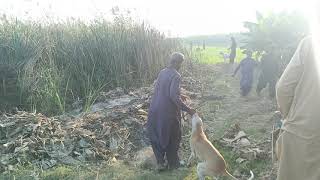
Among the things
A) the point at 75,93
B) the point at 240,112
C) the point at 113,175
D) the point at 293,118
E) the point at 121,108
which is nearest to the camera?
the point at 293,118

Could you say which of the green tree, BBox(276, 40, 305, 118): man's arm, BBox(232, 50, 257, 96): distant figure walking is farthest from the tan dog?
the green tree

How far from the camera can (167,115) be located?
6.69 metres

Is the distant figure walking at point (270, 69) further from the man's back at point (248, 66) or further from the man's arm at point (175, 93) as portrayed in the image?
the man's arm at point (175, 93)

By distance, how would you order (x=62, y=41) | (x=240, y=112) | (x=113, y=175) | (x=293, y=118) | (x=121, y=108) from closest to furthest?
(x=293, y=118) < (x=113, y=175) < (x=121, y=108) < (x=240, y=112) < (x=62, y=41)

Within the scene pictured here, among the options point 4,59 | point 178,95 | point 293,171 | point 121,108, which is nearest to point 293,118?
point 293,171

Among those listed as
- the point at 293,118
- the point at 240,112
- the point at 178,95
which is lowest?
the point at 240,112

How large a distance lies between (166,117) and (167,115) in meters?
0.03

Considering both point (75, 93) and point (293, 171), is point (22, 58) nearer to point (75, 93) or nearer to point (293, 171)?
point (75, 93)

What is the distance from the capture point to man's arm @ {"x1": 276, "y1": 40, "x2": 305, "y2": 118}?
322cm

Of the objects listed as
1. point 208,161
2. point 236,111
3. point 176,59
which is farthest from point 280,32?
point 208,161

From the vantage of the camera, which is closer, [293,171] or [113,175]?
[293,171]

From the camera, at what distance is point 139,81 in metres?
13.1

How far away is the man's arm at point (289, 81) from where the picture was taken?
127 inches

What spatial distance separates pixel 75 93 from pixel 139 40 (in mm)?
2960
